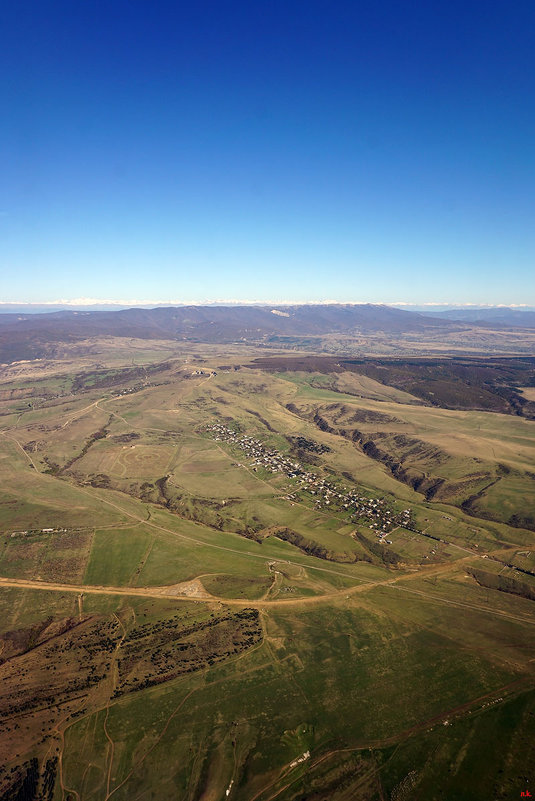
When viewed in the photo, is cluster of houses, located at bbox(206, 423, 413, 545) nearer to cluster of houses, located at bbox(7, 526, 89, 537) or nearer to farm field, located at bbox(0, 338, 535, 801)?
farm field, located at bbox(0, 338, 535, 801)

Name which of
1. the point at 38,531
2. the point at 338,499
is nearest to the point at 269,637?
the point at 338,499

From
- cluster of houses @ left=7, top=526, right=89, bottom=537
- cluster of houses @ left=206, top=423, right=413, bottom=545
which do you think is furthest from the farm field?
cluster of houses @ left=7, top=526, right=89, bottom=537

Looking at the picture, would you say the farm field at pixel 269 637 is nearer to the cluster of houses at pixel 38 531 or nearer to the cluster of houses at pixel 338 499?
the cluster of houses at pixel 338 499

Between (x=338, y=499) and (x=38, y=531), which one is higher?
(x=338, y=499)

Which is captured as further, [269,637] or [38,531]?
[38,531]

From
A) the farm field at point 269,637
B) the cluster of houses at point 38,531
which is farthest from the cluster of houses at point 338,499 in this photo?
the cluster of houses at point 38,531

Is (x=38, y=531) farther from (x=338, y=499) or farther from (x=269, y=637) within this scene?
(x=338, y=499)
